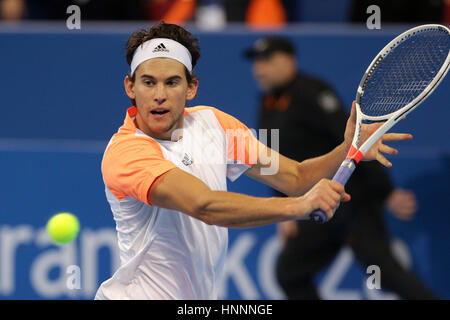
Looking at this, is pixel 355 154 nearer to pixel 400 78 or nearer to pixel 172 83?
pixel 400 78

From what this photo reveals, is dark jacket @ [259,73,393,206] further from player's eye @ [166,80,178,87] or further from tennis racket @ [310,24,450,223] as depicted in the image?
player's eye @ [166,80,178,87]

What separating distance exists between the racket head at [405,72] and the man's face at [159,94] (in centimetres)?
79

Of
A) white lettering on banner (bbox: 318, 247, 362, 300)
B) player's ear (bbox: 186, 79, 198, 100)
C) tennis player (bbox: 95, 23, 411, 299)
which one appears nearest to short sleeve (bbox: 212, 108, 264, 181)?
tennis player (bbox: 95, 23, 411, 299)

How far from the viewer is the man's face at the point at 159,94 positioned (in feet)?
11.7

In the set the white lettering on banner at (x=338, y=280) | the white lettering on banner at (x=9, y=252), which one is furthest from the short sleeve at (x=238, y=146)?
the white lettering on banner at (x=9, y=252)

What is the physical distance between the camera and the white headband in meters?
3.59

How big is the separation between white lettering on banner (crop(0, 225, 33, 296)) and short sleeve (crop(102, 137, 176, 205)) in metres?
2.53

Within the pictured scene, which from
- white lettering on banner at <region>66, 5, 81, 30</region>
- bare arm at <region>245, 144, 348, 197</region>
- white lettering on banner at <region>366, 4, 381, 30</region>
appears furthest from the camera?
white lettering on banner at <region>366, 4, 381, 30</region>

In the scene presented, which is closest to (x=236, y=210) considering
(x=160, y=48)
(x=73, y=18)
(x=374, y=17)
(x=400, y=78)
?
(x=160, y=48)

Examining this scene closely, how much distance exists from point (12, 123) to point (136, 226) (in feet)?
11.8

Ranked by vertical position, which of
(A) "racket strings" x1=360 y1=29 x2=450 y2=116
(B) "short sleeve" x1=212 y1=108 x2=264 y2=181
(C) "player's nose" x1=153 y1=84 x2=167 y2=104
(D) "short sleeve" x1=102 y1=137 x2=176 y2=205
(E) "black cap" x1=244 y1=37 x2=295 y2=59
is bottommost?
(D) "short sleeve" x1=102 y1=137 x2=176 y2=205

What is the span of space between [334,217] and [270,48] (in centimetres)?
130
